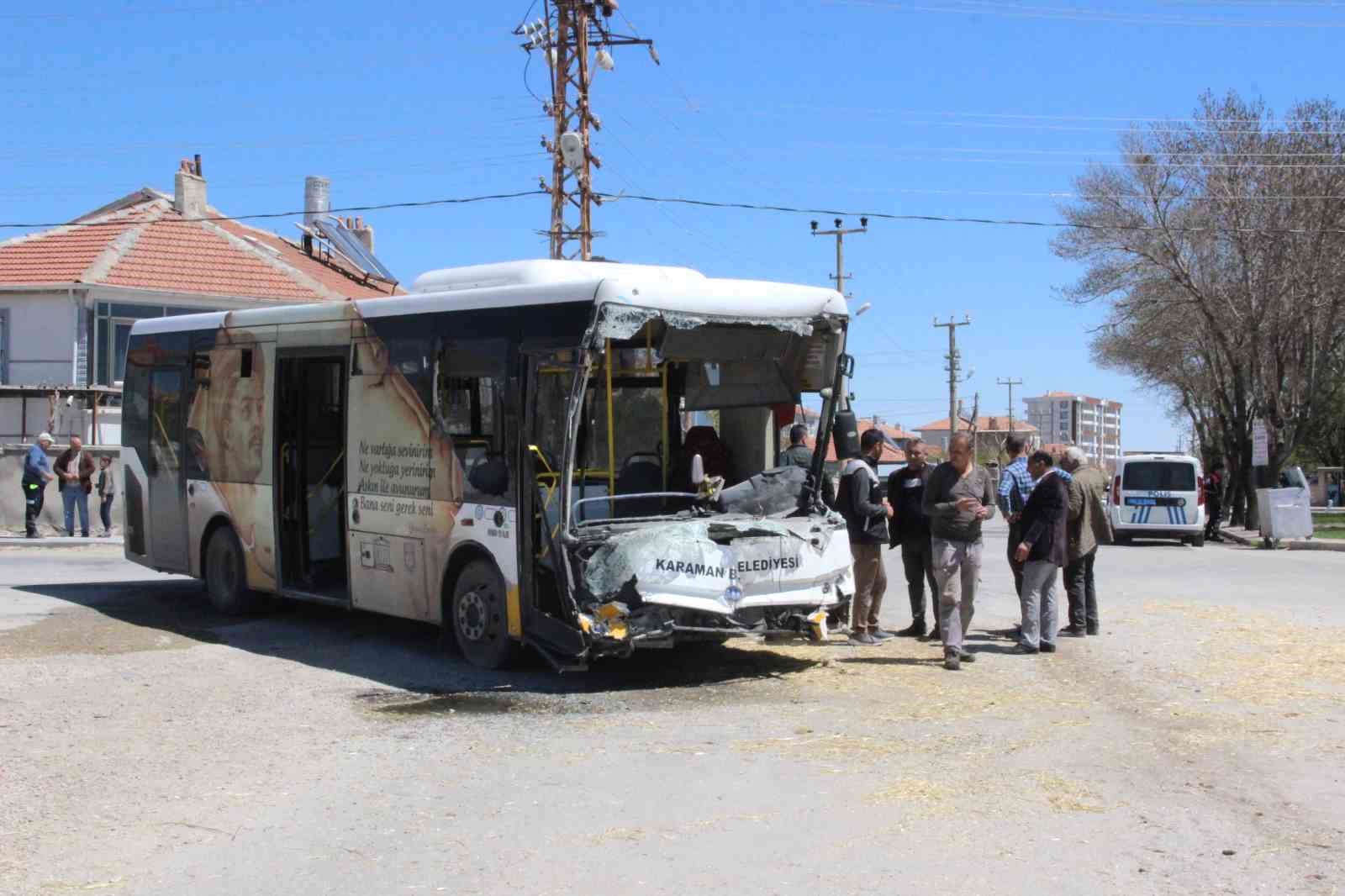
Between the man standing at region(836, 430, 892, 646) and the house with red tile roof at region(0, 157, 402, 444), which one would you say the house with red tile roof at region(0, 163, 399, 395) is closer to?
the house with red tile roof at region(0, 157, 402, 444)

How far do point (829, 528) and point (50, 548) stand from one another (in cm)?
1627

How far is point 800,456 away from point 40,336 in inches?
1015

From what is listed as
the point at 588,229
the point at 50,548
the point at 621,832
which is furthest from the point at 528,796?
the point at 588,229

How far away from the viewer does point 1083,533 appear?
1223 cm

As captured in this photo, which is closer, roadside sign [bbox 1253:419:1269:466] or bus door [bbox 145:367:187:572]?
bus door [bbox 145:367:187:572]

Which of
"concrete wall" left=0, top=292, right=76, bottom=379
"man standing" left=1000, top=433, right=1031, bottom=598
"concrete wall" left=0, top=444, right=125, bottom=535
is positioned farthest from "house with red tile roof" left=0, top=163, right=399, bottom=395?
"man standing" left=1000, top=433, right=1031, bottom=598

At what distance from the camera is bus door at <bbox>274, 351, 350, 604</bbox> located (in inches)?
495

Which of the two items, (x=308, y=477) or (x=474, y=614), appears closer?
(x=474, y=614)

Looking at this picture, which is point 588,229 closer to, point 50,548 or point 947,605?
point 50,548

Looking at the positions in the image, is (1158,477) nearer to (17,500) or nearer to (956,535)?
(956,535)

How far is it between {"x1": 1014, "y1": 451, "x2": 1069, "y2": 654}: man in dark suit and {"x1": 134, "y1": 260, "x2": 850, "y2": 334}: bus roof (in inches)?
86.9

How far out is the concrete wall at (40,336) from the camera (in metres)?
31.5

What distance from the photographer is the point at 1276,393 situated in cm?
3538

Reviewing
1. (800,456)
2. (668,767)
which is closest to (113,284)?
(800,456)
